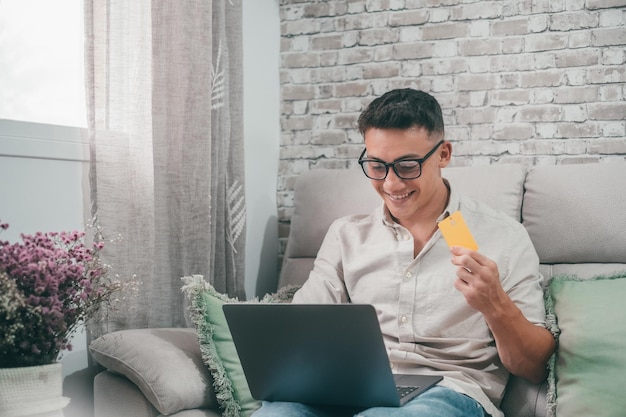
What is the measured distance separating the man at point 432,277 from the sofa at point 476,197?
16 cm

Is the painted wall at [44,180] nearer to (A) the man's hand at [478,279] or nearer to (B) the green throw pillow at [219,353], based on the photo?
(B) the green throw pillow at [219,353]

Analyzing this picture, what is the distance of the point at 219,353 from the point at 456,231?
2.23ft

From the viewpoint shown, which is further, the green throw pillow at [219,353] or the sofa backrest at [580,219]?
the sofa backrest at [580,219]

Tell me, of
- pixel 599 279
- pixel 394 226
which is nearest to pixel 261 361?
pixel 394 226

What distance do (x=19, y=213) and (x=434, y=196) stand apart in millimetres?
1105

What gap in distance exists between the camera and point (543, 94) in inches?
101

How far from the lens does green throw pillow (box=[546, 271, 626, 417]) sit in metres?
1.73

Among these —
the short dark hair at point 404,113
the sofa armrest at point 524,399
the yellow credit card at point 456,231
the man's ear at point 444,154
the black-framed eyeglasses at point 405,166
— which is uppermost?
the short dark hair at point 404,113

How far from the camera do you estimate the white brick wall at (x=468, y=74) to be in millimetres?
2502

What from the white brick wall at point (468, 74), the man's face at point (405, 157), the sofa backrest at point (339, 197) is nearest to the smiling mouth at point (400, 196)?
the man's face at point (405, 157)

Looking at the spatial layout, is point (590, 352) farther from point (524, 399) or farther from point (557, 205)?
point (557, 205)

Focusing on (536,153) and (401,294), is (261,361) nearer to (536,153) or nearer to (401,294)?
(401,294)

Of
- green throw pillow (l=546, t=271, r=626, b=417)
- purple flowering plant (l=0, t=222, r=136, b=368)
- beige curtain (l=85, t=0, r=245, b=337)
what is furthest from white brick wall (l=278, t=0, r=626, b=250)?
purple flowering plant (l=0, t=222, r=136, b=368)

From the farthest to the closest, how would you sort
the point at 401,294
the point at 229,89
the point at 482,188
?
the point at 229,89 < the point at 482,188 < the point at 401,294
